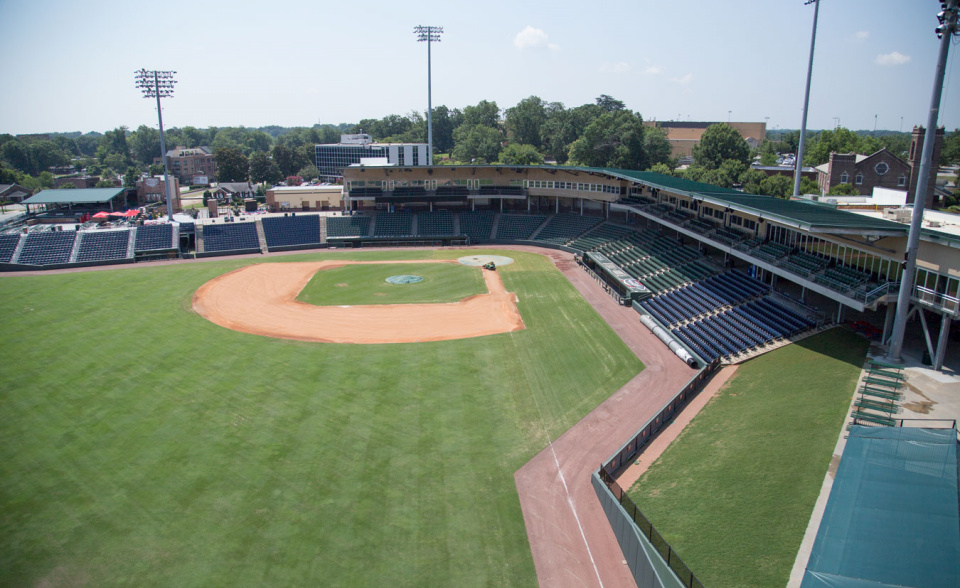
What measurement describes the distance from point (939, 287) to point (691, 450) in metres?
14.2

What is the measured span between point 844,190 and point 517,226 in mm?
41154

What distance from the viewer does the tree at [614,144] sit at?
346ft

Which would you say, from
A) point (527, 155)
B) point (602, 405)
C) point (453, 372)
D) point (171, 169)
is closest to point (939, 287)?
point (602, 405)

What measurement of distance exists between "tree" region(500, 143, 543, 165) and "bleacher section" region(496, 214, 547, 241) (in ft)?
145

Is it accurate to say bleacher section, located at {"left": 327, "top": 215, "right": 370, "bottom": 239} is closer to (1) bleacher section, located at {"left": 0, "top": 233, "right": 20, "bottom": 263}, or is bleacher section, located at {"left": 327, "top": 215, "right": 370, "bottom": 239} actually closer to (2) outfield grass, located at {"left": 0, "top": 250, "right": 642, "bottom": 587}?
(2) outfield grass, located at {"left": 0, "top": 250, "right": 642, "bottom": 587}

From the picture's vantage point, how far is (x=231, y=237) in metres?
67.8

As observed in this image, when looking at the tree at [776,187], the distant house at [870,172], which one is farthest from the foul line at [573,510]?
the distant house at [870,172]

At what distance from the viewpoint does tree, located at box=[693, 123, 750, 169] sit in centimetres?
9281

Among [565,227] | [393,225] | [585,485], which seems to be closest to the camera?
[585,485]

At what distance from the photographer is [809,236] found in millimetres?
34594

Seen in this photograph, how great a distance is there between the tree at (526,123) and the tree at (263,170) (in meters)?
62.9

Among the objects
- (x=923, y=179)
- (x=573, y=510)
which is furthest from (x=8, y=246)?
(x=923, y=179)

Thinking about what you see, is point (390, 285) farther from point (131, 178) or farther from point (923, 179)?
point (131, 178)

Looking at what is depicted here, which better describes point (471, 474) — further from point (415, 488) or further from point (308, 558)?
point (308, 558)
